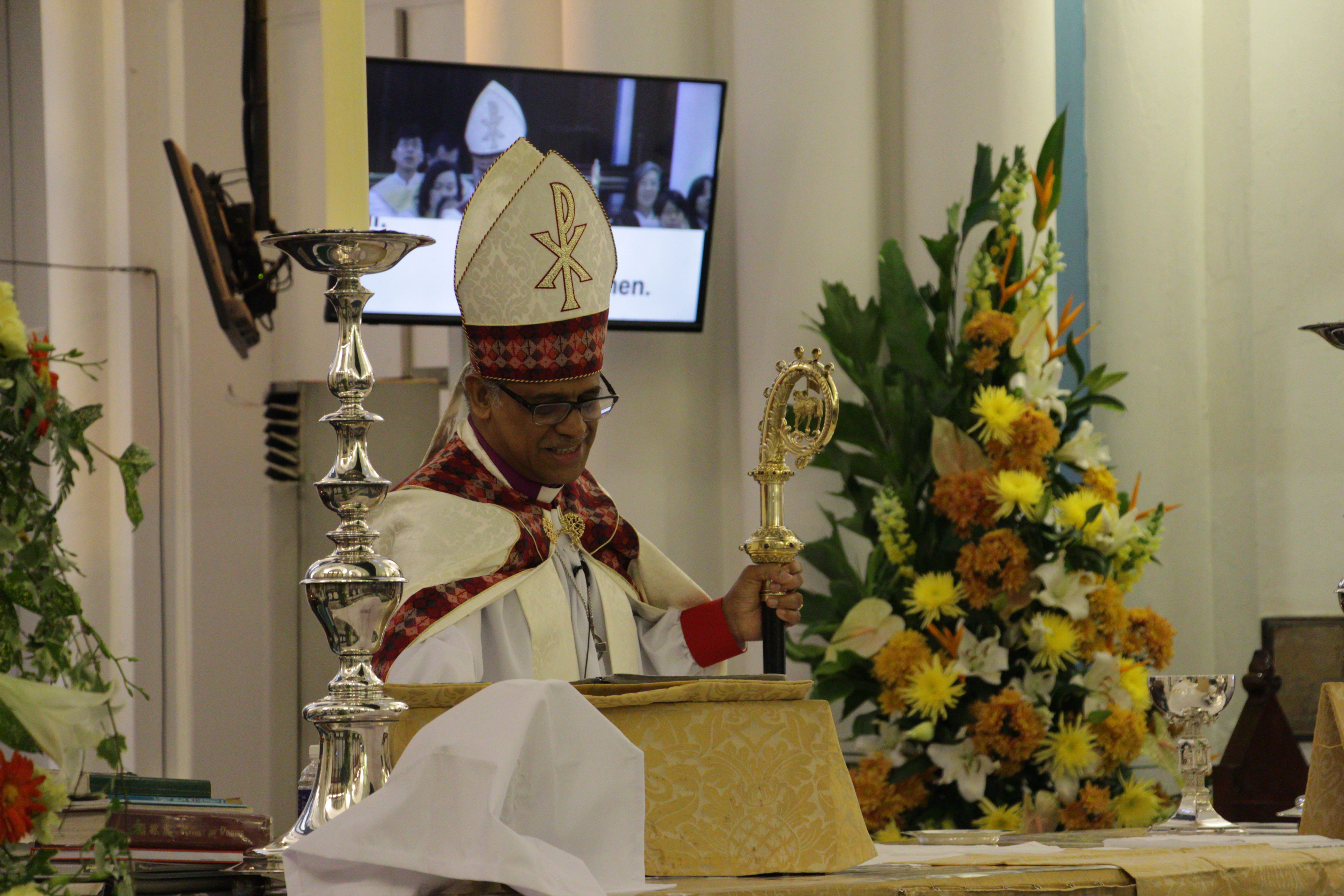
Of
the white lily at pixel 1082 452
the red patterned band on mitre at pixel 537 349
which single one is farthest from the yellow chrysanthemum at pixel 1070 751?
the red patterned band on mitre at pixel 537 349

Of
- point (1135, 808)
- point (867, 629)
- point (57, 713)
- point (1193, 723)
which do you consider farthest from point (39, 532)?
point (1135, 808)

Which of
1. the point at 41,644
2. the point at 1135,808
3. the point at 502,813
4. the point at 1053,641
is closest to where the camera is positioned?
the point at 41,644

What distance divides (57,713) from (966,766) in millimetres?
3012

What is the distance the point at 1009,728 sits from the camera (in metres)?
3.58

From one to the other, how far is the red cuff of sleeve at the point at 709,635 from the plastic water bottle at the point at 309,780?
917mm

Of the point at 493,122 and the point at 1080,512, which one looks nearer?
the point at 1080,512

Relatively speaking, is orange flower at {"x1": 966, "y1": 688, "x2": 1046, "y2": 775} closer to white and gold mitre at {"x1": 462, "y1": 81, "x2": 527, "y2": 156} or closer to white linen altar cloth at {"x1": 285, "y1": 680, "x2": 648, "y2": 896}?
white and gold mitre at {"x1": 462, "y1": 81, "x2": 527, "y2": 156}

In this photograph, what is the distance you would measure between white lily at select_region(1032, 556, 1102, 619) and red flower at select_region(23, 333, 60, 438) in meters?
2.82

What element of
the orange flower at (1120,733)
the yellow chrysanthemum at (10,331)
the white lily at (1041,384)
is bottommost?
the orange flower at (1120,733)

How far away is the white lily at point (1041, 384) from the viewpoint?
12.3 ft

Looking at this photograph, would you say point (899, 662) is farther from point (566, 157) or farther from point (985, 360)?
point (566, 157)

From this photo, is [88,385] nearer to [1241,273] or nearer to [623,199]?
[623,199]

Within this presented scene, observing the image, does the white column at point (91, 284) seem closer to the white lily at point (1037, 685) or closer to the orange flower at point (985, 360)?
the orange flower at point (985, 360)

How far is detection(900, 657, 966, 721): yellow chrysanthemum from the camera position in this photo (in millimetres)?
3564
